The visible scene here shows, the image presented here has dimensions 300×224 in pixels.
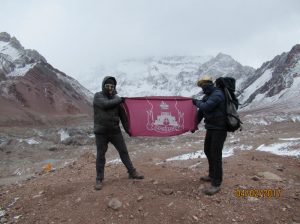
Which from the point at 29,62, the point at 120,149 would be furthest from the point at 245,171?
the point at 29,62

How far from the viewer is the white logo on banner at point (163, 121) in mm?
7699

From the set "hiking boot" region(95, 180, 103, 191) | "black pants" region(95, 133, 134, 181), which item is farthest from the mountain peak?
"hiking boot" region(95, 180, 103, 191)

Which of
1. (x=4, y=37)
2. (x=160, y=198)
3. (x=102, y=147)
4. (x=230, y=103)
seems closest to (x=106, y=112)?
(x=102, y=147)

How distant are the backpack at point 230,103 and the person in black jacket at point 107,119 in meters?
1.93

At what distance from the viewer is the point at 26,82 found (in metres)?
62.2

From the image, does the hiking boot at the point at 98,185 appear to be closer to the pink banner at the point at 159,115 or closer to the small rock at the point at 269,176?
the pink banner at the point at 159,115

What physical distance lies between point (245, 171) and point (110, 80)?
11.6 ft

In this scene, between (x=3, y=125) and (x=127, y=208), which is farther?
(x=3, y=125)

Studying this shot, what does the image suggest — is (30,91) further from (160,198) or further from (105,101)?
(160,198)

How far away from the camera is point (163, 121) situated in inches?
306

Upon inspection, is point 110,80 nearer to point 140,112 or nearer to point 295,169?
point 140,112

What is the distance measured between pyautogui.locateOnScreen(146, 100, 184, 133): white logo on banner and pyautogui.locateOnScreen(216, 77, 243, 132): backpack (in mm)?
1546

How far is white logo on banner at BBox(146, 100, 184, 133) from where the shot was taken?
7699 mm

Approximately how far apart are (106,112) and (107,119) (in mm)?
132
